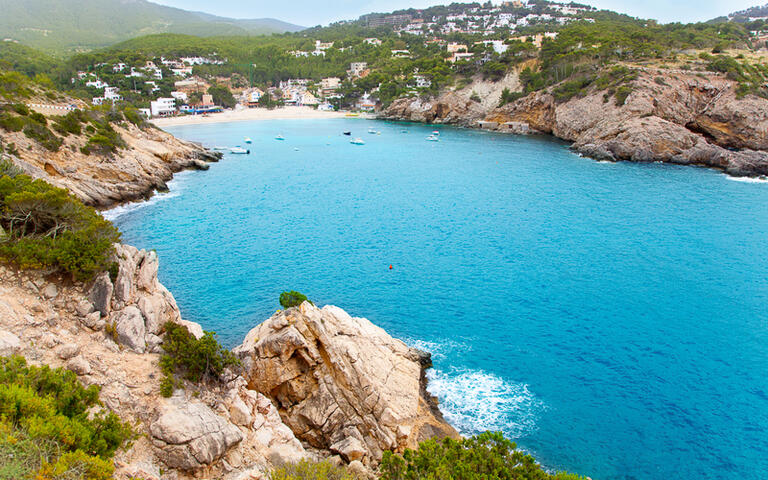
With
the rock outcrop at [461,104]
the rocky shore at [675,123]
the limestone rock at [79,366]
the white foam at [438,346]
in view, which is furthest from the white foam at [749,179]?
the limestone rock at [79,366]

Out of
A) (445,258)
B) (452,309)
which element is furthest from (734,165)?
(452,309)

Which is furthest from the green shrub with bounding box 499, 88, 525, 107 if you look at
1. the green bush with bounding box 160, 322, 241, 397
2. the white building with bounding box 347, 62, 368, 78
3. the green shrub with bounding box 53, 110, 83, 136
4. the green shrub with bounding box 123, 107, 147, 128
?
the green bush with bounding box 160, 322, 241, 397

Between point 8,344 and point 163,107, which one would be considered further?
point 163,107

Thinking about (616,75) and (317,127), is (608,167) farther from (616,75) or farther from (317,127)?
(317,127)

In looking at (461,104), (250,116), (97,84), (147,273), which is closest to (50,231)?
(147,273)

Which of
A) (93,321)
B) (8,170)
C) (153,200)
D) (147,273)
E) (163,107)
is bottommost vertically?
(153,200)

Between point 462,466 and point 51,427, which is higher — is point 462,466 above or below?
below

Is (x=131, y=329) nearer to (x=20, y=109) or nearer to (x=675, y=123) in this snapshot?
(x=20, y=109)
